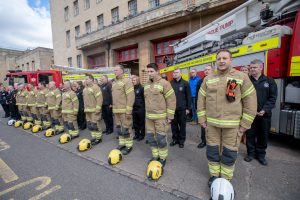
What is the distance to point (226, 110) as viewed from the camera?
2.42 meters

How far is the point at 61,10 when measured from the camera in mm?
22938

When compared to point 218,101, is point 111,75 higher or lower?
higher

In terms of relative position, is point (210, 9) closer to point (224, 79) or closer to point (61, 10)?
point (224, 79)

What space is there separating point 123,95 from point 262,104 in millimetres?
2840

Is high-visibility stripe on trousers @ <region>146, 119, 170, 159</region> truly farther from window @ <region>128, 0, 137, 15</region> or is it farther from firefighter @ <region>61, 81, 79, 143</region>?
window @ <region>128, 0, 137, 15</region>

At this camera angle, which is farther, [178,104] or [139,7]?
[139,7]


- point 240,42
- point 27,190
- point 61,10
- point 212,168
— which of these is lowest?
point 27,190

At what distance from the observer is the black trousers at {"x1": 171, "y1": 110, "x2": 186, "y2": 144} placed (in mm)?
4348

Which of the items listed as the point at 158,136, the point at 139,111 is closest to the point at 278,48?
the point at 158,136

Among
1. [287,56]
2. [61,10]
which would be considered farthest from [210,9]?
[61,10]

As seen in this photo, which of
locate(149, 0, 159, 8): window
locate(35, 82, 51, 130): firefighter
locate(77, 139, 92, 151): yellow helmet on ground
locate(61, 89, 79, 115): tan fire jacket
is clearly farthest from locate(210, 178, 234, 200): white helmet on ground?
locate(149, 0, 159, 8): window

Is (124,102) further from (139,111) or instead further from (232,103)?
(232,103)

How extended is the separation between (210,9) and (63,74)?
9855 millimetres

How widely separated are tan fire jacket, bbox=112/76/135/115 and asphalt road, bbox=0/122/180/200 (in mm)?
1317
